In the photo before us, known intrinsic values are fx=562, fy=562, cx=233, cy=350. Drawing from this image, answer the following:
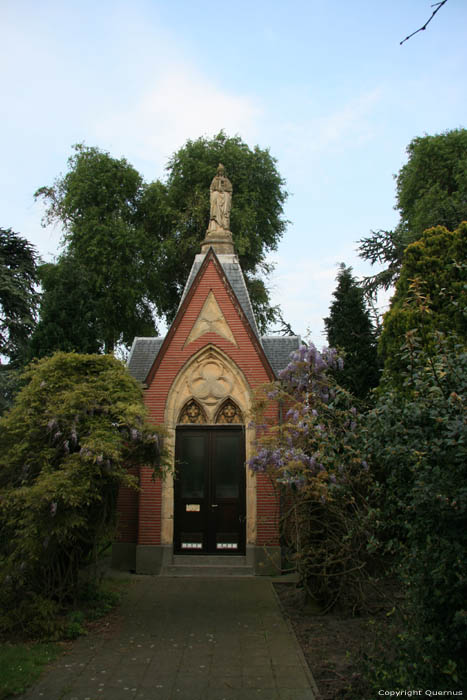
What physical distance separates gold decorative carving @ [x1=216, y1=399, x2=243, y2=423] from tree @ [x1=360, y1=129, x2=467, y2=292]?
1056cm

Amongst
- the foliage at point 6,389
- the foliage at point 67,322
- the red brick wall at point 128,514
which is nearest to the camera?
the red brick wall at point 128,514

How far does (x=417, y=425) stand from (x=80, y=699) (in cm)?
422

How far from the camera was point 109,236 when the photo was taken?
79.7 feet

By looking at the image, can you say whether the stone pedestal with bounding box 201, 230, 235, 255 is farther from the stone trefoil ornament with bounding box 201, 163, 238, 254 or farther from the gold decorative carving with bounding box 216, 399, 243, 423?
the gold decorative carving with bounding box 216, 399, 243, 423

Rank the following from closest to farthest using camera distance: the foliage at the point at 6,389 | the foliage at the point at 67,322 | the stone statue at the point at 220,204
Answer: the foliage at the point at 67,322 < the stone statue at the point at 220,204 < the foliage at the point at 6,389

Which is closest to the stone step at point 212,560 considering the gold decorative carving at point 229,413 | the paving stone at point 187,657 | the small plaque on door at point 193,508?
the small plaque on door at point 193,508

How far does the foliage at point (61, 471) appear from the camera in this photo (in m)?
7.37

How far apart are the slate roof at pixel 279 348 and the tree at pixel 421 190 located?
25.0ft

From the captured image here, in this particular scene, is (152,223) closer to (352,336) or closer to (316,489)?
(352,336)

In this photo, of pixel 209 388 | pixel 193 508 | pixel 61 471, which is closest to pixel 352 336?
pixel 209 388

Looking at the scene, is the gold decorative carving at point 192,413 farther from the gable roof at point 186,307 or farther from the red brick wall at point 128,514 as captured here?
the red brick wall at point 128,514

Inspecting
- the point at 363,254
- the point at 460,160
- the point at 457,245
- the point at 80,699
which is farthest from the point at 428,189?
the point at 80,699

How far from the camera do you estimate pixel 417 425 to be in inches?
188

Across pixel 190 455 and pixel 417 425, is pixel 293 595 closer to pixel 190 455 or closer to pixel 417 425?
pixel 190 455
